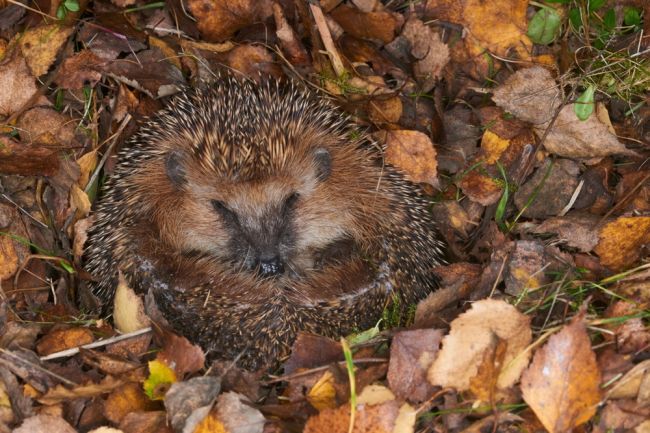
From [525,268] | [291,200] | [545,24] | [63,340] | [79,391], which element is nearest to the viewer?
[79,391]

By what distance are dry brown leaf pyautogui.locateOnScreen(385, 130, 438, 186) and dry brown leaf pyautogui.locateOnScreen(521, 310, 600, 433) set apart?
1085mm

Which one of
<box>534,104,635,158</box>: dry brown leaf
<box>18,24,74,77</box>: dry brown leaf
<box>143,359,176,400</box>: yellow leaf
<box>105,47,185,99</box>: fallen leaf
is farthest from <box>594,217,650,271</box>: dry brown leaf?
<box>18,24,74,77</box>: dry brown leaf

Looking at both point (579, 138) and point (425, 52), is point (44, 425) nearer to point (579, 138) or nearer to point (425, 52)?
point (425, 52)

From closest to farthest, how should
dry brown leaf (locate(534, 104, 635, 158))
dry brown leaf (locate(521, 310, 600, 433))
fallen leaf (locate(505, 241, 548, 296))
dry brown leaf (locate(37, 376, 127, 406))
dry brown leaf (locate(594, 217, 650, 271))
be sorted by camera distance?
dry brown leaf (locate(521, 310, 600, 433)) → dry brown leaf (locate(37, 376, 127, 406)) → fallen leaf (locate(505, 241, 548, 296)) → dry brown leaf (locate(594, 217, 650, 271)) → dry brown leaf (locate(534, 104, 635, 158))

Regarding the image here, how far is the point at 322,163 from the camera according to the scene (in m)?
3.58

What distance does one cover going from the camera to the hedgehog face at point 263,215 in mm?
3457

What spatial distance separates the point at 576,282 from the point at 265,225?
4.43 feet

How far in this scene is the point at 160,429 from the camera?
2.67 m

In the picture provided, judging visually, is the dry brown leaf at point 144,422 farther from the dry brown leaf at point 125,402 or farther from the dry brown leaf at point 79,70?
the dry brown leaf at point 79,70

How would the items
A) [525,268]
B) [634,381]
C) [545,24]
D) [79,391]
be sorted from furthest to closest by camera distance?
1. [545,24]
2. [525,268]
3. [79,391]
4. [634,381]

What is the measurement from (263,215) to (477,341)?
1.23 metres

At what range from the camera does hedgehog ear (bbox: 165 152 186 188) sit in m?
3.46

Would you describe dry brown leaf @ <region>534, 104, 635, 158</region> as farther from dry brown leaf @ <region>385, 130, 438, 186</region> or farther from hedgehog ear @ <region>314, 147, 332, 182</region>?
hedgehog ear @ <region>314, 147, 332, 182</region>

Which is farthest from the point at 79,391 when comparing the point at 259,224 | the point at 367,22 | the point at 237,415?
the point at 367,22
